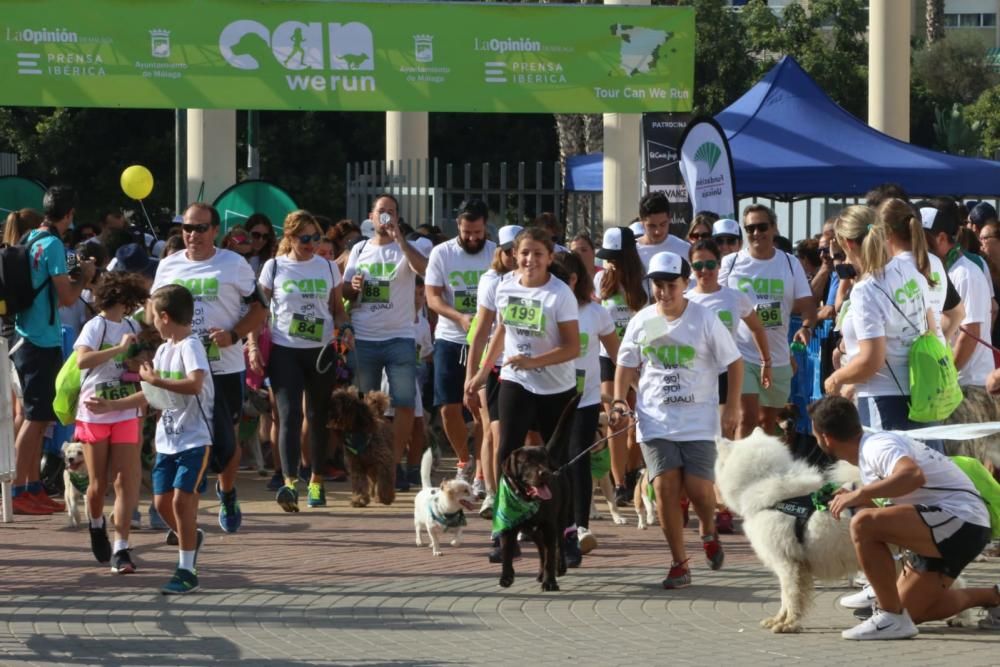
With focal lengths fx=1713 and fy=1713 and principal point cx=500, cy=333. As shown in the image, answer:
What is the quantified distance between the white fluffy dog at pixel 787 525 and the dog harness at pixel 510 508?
1153 mm

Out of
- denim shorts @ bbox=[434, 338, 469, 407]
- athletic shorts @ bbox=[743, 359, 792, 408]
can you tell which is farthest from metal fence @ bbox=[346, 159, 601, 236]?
athletic shorts @ bbox=[743, 359, 792, 408]

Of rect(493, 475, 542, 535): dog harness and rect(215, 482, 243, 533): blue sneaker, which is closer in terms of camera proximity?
rect(493, 475, 542, 535): dog harness

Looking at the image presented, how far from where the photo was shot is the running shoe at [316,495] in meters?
12.2

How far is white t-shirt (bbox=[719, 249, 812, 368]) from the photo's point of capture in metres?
11.7

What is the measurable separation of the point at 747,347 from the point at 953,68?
177ft

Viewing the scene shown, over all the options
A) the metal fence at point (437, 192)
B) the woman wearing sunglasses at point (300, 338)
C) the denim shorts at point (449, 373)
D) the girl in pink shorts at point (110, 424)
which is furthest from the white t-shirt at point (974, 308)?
the metal fence at point (437, 192)

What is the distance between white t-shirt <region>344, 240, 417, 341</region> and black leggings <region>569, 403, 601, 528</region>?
2.70 metres

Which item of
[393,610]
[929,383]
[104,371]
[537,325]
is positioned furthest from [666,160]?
[393,610]

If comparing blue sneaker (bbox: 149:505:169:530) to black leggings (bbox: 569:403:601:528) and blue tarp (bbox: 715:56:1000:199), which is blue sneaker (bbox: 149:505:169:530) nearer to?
black leggings (bbox: 569:403:601:528)

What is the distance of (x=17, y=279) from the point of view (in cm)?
1152

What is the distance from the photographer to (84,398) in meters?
9.86

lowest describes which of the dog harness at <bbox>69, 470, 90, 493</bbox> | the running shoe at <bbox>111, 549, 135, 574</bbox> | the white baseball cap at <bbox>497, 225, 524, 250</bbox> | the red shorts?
the running shoe at <bbox>111, 549, 135, 574</bbox>

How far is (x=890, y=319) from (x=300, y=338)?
4836mm

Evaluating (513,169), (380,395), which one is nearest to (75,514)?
(380,395)
